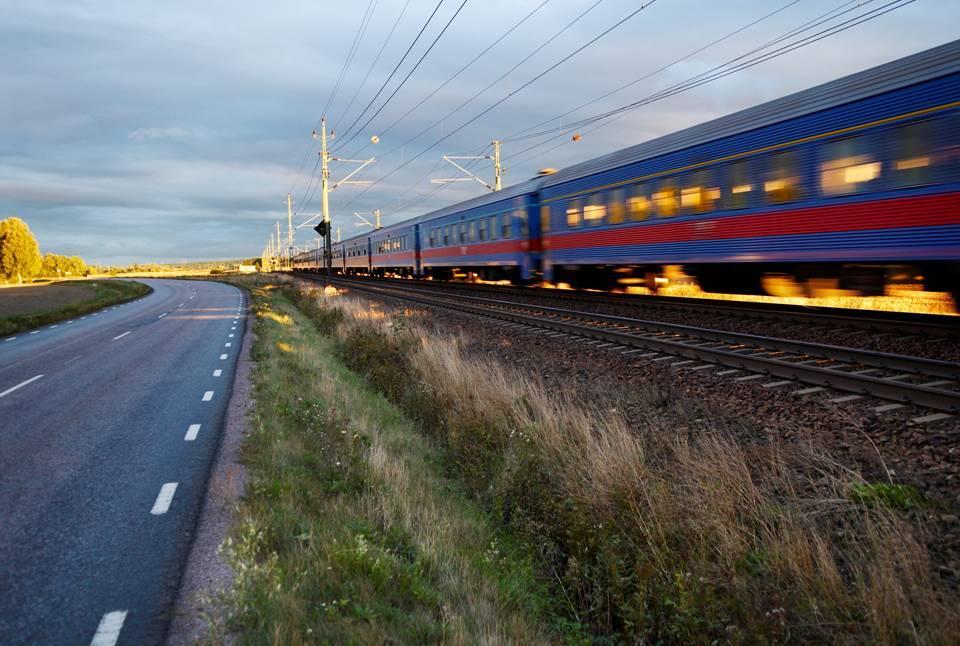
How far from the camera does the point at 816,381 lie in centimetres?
730

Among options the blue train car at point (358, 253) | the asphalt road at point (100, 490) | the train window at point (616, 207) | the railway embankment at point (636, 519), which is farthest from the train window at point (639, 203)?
the blue train car at point (358, 253)

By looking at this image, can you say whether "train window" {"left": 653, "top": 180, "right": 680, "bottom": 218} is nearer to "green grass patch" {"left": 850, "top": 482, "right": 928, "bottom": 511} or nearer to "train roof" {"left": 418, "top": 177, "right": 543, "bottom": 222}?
"train roof" {"left": 418, "top": 177, "right": 543, "bottom": 222}

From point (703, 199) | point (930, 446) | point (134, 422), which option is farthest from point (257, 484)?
point (703, 199)

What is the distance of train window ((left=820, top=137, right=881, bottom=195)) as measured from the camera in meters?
9.98

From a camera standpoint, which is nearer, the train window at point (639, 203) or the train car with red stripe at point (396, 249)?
the train window at point (639, 203)

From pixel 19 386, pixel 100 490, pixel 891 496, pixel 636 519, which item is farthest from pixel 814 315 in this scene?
pixel 19 386

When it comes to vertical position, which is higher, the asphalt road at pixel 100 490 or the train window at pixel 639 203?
the train window at pixel 639 203

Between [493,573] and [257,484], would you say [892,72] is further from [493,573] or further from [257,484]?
[257,484]

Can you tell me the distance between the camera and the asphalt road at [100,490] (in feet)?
11.8

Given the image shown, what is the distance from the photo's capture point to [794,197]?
37.4 ft

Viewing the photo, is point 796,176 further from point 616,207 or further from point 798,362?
point 616,207

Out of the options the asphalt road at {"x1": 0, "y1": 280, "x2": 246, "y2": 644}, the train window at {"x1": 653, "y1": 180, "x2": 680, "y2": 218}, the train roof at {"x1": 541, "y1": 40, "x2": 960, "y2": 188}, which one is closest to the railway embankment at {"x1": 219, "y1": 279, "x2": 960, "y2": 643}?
the asphalt road at {"x1": 0, "y1": 280, "x2": 246, "y2": 644}

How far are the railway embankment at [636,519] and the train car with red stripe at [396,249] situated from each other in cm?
3107

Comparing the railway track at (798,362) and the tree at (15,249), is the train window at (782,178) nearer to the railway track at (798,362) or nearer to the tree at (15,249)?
the railway track at (798,362)
